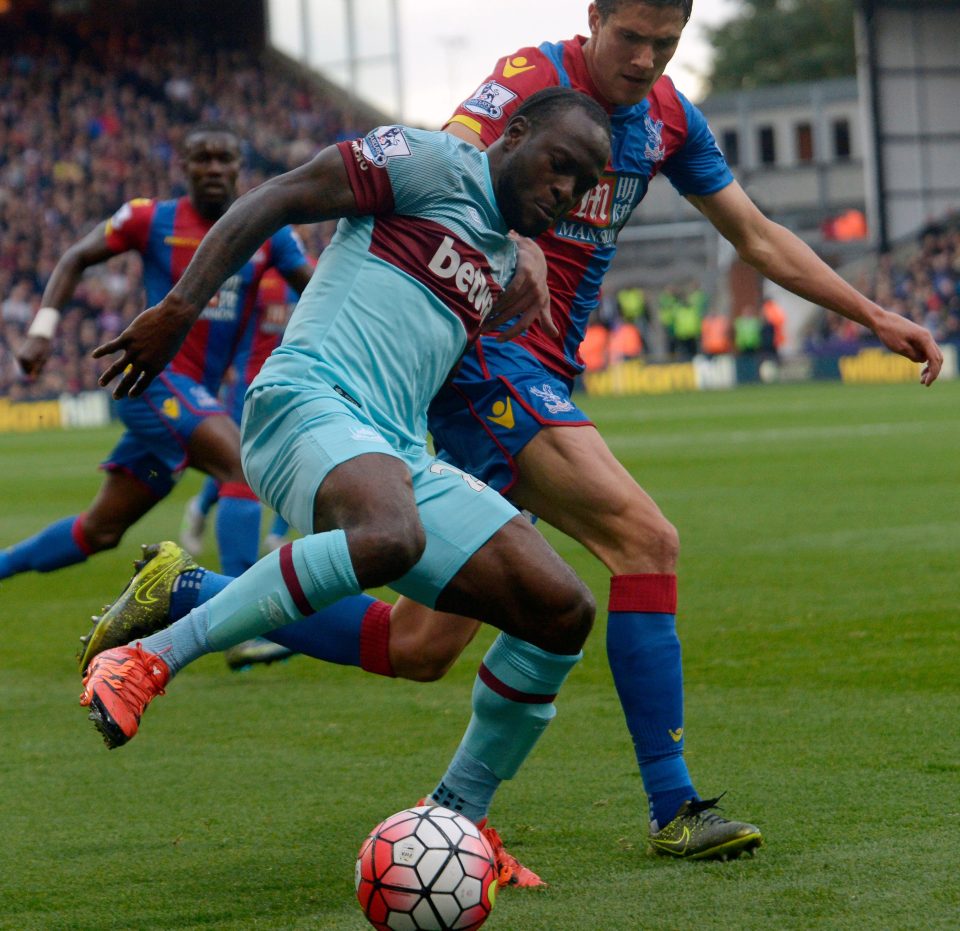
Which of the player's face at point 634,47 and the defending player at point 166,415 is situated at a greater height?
the player's face at point 634,47

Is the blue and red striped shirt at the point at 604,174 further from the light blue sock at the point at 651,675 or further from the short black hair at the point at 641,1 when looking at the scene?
the light blue sock at the point at 651,675

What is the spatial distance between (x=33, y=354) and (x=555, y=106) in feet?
12.3

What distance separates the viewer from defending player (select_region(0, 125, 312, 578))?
7.61 m

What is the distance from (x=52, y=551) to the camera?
25.5 ft

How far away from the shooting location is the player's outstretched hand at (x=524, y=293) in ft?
14.2

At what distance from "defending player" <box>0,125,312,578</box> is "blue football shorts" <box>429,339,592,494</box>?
3094 mm

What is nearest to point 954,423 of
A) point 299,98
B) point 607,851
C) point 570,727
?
point 570,727

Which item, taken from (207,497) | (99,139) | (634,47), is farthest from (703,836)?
(99,139)

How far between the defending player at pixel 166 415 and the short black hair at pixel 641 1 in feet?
11.0

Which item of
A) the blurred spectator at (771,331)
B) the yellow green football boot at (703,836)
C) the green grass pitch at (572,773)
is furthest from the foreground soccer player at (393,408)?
the blurred spectator at (771,331)

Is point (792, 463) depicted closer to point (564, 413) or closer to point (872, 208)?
point (564, 413)

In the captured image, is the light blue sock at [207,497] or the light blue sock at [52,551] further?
the light blue sock at [207,497]

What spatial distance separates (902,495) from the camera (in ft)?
40.7

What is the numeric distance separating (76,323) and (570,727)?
2728cm
